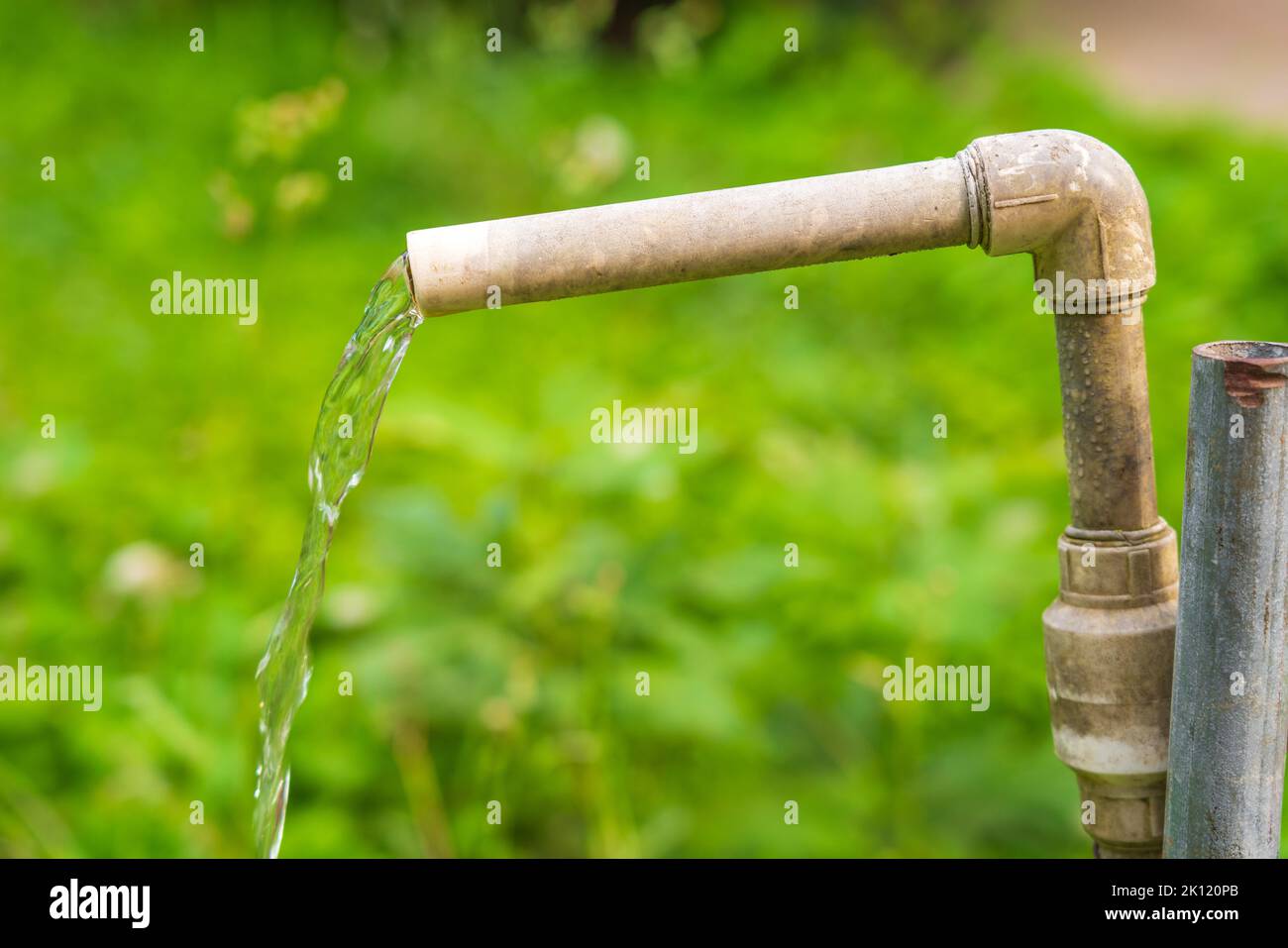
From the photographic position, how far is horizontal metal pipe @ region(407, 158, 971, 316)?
3.19ft

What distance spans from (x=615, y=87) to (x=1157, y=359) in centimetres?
378

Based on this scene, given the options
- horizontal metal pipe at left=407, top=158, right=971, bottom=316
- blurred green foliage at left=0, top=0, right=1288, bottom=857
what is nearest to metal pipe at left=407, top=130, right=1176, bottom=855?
horizontal metal pipe at left=407, top=158, right=971, bottom=316

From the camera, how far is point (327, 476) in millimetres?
1408

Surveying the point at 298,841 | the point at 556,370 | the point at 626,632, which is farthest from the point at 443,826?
the point at 556,370

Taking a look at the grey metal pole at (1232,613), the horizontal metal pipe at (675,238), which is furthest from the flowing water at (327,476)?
the grey metal pole at (1232,613)

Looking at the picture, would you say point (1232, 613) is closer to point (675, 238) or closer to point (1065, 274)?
point (1065, 274)

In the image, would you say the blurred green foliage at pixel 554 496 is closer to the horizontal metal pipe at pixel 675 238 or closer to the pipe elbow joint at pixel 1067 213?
the pipe elbow joint at pixel 1067 213

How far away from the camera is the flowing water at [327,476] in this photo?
1191mm

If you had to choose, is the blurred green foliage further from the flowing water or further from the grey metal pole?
the grey metal pole

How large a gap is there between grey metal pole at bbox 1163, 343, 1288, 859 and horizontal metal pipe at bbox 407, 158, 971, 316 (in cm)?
24

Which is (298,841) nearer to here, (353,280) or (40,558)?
(40,558)

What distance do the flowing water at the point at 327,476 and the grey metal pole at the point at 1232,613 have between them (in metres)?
0.60

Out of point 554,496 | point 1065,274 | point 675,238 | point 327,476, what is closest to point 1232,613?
point 1065,274

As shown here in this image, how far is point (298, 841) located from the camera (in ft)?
7.20
